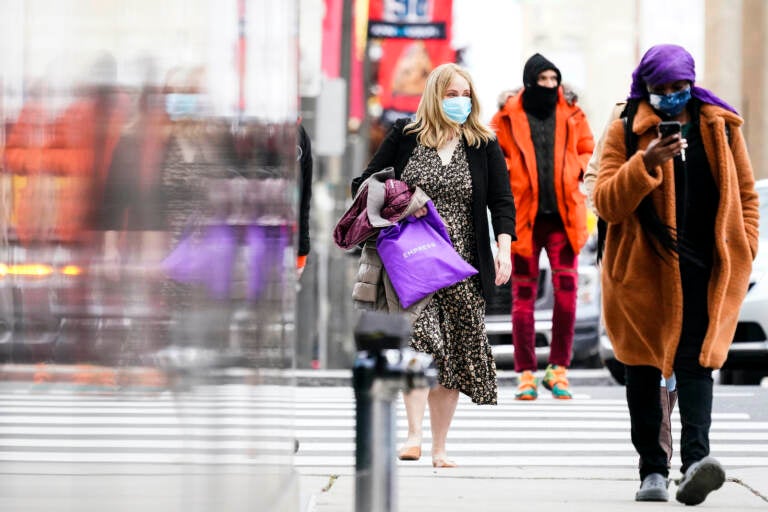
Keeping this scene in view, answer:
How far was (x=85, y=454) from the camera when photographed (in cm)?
238

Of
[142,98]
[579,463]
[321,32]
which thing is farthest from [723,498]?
[321,32]

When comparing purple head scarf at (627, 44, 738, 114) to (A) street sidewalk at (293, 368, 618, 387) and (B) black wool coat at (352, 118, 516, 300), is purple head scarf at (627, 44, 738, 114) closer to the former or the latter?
(B) black wool coat at (352, 118, 516, 300)

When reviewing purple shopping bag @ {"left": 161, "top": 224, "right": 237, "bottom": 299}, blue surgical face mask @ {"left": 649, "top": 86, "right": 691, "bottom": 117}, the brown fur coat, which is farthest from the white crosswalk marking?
blue surgical face mask @ {"left": 649, "top": 86, "right": 691, "bottom": 117}

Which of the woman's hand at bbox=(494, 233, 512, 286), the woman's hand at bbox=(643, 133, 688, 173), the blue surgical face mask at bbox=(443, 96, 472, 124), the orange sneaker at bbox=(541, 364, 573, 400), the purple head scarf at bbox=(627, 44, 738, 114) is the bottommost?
the orange sneaker at bbox=(541, 364, 573, 400)

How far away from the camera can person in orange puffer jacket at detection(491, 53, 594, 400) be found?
9.62 meters

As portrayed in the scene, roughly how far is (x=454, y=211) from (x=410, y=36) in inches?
610

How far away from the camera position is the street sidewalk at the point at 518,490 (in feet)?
18.9

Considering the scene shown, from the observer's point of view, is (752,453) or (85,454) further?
(752,453)

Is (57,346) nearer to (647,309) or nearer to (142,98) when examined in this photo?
(142,98)

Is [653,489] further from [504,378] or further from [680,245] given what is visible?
[504,378]

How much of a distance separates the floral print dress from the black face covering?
2.66 meters

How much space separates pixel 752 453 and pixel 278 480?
399 centimetres

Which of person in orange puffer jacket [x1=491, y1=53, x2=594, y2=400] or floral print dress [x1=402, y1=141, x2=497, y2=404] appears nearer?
floral print dress [x1=402, y1=141, x2=497, y2=404]

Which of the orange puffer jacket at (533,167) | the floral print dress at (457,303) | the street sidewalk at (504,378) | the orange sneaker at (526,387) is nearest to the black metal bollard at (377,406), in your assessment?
the floral print dress at (457,303)
